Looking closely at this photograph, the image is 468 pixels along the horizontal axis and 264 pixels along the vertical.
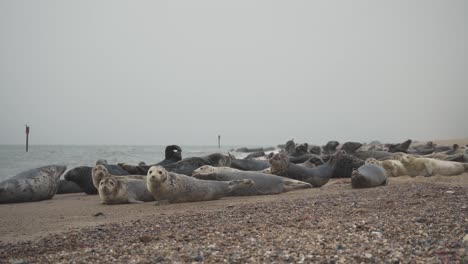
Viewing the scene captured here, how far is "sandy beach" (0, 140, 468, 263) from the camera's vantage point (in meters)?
2.67

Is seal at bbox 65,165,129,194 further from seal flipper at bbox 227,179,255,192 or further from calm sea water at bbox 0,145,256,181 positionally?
calm sea water at bbox 0,145,256,181

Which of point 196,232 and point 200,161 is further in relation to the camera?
point 200,161

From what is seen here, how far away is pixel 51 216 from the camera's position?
5125mm

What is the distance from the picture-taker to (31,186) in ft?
23.6

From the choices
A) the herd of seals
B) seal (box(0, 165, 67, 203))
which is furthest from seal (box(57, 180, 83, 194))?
seal (box(0, 165, 67, 203))

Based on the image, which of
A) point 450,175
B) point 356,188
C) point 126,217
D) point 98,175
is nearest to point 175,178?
point 126,217

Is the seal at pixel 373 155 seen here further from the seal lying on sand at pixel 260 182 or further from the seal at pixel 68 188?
the seal at pixel 68 188

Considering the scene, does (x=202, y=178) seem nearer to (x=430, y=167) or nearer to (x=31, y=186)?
(x=31, y=186)

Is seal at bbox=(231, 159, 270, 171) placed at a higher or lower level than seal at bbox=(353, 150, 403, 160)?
lower

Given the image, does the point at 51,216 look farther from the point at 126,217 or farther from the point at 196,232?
the point at 196,232

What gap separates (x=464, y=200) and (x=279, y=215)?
2.16 meters

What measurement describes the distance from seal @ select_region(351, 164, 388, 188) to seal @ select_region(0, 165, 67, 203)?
209 inches

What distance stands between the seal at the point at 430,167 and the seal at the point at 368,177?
215 cm

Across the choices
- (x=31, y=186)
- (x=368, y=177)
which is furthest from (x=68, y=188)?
(x=368, y=177)
